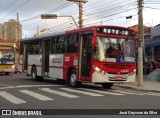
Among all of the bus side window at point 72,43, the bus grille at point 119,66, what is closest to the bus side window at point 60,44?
the bus side window at point 72,43

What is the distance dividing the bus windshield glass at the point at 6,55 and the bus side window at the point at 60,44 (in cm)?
1459

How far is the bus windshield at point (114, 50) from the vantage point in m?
20.0

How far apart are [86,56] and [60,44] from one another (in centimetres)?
348

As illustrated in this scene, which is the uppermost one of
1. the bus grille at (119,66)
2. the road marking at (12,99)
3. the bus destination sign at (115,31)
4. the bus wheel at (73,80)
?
the bus destination sign at (115,31)

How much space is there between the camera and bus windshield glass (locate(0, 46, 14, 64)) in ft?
123

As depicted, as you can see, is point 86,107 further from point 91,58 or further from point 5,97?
point 91,58

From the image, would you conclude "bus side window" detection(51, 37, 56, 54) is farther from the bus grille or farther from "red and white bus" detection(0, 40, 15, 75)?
"red and white bus" detection(0, 40, 15, 75)

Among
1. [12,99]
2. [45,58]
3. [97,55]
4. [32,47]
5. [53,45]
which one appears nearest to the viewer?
[12,99]

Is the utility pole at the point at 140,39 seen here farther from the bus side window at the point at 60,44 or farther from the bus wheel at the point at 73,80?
the bus side window at the point at 60,44

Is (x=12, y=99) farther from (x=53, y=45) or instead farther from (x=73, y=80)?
(x=53, y=45)

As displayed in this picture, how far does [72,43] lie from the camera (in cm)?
2208

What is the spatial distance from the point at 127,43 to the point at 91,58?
7.28 feet

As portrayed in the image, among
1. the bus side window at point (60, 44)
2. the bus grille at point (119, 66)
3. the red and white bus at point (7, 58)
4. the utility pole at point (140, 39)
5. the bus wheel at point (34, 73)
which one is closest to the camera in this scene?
the bus grille at point (119, 66)

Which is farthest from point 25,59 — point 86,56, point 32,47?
point 86,56
